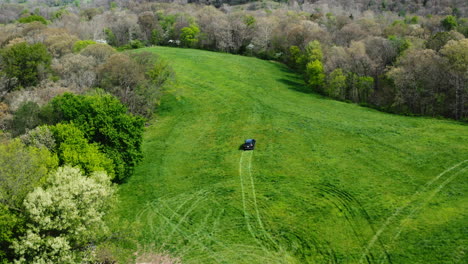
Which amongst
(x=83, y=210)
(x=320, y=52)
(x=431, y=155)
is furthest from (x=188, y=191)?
(x=320, y=52)

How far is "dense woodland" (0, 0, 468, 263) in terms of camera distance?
31.4 m

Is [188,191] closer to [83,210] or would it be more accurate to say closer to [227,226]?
[227,226]

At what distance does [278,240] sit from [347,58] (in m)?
56.7

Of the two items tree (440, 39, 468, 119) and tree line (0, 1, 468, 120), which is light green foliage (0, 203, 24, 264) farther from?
tree (440, 39, 468, 119)

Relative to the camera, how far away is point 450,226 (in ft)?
119

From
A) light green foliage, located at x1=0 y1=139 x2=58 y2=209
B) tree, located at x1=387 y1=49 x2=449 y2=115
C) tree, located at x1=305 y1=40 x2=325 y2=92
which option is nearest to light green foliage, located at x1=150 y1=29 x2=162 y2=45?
tree, located at x1=305 y1=40 x2=325 y2=92

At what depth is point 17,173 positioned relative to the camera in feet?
109

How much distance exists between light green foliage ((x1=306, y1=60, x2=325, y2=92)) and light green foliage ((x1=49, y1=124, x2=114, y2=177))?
5485 cm

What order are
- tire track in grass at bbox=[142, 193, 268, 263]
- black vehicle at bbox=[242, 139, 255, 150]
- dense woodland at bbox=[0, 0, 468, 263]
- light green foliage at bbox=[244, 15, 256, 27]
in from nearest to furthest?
dense woodland at bbox=[0, 0, 468, 263] → tire track in grass at bbox=[142, 193, 268, 263] → black vehicle at bbox=[242, 139, 255, 150] → light green foliage at bbox=[244, 15, 256, 27]

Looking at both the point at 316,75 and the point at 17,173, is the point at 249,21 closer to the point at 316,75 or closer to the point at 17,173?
the point at 316,75

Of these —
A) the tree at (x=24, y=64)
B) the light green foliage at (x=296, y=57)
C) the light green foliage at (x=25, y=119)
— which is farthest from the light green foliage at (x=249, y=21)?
the light green foliage at (x=25, y=119)

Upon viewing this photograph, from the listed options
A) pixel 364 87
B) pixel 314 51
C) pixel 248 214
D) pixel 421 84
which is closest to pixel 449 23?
pixel 314 51

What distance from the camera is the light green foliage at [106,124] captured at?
50219mm

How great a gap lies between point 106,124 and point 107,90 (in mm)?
20012
